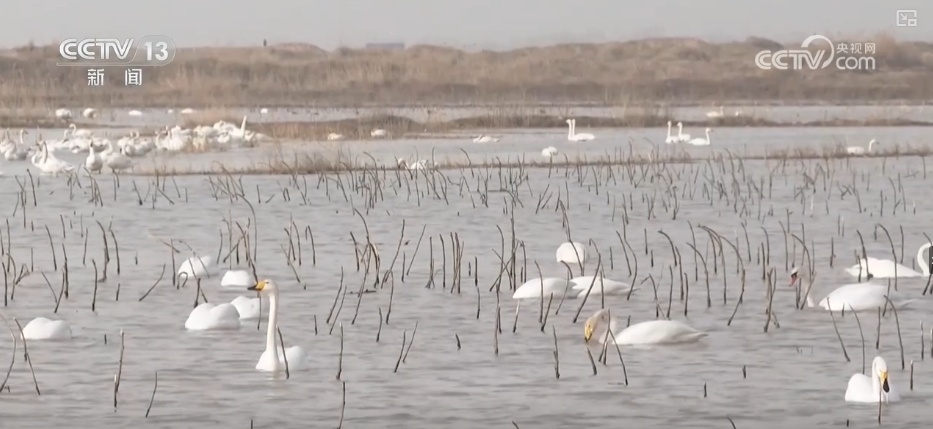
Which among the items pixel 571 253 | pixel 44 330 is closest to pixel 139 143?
pixel 571 253

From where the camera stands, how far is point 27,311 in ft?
29.7

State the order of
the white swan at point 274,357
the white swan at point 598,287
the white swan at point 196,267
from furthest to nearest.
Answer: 1. the white swan at point 196,267
2. the white swan at point 598,287
3. the white swan at point 274,357

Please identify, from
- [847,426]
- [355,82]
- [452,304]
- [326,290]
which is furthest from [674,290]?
[355,82]

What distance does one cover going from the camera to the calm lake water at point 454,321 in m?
6.49

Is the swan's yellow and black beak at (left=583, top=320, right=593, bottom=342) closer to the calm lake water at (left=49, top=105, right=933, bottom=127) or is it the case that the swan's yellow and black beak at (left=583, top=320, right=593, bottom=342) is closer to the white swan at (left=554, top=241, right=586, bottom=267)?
the white swan at (left=554, top=241, right=586, bottom=267)

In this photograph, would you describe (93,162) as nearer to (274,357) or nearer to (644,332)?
(644,332)

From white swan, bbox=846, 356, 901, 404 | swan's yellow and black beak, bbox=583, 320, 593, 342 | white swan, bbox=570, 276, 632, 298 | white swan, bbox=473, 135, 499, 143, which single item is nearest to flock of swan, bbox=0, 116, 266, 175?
white swan, bbox=473, 135, 499, 143

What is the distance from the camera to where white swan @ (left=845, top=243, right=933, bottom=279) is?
999 cm

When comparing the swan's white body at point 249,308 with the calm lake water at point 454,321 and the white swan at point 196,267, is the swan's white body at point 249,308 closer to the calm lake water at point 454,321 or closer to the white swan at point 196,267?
the calm lake water at point 454,321

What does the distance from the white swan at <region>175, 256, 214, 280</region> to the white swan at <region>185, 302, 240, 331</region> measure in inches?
72.9

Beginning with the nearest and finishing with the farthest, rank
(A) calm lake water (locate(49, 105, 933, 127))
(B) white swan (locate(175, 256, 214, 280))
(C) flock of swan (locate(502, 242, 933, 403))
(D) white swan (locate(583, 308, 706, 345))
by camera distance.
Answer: (C) flock of swan (locate(502, 242, 933, 403)) → (D) white swan (locate(583, 308, 706, 345)) → (B) white swan (locate(175, 256, 214, 280)) → (A) calm lake water (locate(49, 105, 933, 127))

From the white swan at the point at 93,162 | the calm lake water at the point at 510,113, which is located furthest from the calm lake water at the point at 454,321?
the calm lake water at the point at 510,113

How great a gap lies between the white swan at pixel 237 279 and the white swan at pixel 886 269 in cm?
351

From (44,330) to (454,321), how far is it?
79.3 inches
